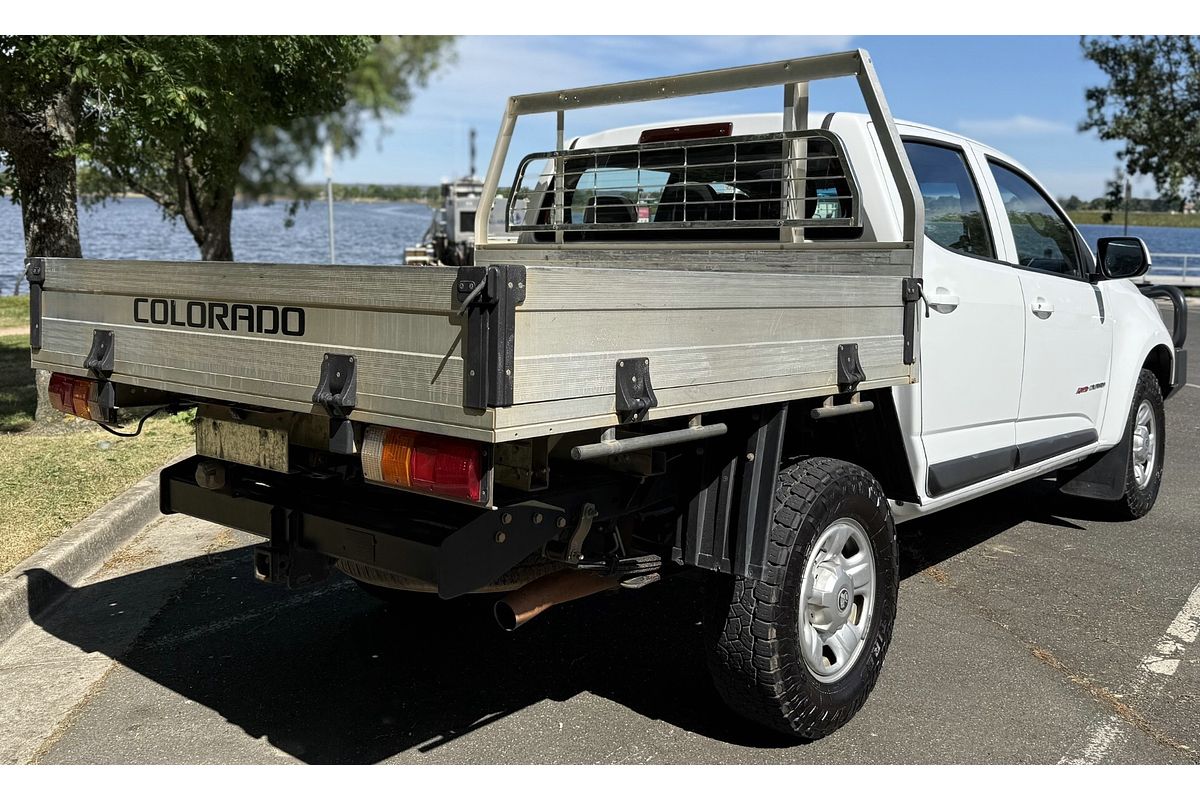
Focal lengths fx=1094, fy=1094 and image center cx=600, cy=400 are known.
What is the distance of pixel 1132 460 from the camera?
6188mm

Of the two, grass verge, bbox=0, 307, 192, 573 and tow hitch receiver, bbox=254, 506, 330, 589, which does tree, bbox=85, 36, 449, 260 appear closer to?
grass verge, bbox=0, 307, 192, 573

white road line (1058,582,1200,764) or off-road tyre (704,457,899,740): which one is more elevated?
off-road tyre (704,457,899,740)

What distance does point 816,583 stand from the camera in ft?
11.8

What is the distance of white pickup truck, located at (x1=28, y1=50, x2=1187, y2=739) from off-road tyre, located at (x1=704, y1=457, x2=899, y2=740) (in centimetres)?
1

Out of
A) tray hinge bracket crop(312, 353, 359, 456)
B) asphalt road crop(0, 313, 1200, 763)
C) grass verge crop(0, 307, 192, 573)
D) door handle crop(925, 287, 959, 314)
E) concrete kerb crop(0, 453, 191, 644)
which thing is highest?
door handle crop(925, 287, 959, 314)

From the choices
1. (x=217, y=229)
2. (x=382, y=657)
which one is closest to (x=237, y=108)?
(x=382, y=657)

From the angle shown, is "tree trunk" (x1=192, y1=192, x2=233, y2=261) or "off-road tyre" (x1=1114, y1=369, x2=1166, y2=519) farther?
"tree trunk" (x1=192, y1=192, x2=233, y2=261)

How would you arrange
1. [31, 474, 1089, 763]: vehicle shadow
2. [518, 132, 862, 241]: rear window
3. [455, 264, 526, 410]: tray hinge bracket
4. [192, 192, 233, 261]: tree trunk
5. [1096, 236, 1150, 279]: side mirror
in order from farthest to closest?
[192, 192, 233, 261]: tree trunk → [1096, 236, 1150, 279]: side mirror → [518, 132, 862, 241]: rear window → [31, 474, 1089, 763]: vehicle shadow → [455, 264, 526, 410]: tray hinge bracket

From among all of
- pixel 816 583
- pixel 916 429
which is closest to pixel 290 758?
pixel 816 583

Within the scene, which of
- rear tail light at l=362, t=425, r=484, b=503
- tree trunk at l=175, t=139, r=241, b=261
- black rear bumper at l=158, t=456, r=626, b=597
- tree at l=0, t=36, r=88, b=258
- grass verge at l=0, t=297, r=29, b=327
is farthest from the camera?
grass verge at l=0, t=297, r=29, b=327

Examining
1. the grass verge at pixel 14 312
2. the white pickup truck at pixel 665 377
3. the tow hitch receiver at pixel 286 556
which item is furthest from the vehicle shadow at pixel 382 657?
the grass verge at pixel 14 312

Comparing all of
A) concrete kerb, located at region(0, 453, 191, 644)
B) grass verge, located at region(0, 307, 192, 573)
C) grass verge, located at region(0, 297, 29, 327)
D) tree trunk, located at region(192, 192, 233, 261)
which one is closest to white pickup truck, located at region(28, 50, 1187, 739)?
concrete kerb, located at region(0, 453, 191, 644)

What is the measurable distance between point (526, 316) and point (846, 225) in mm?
1997

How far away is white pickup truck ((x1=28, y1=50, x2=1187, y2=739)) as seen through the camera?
8.81ft
